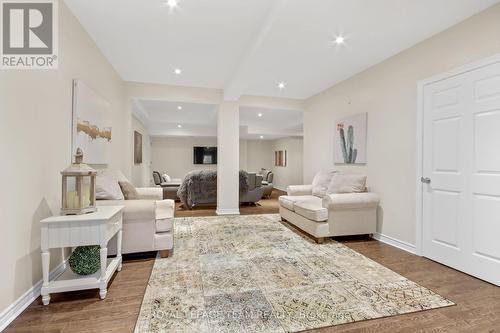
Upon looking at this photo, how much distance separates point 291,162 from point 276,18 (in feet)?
26.2

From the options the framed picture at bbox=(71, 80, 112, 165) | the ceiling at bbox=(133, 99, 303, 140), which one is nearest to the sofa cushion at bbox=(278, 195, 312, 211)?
the ceiling at bbox=(133, 99, 303, 140)

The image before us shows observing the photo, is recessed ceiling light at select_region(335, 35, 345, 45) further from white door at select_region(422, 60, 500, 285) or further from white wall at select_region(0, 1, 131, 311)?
white wall at select_region(0, 1, 131, 311)

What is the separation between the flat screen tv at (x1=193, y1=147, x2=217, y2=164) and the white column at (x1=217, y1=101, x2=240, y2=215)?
539 centimetres

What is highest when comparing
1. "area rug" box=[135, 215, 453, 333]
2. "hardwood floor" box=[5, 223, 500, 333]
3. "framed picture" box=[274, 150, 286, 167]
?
"framed picture" box=[274, 150, 286, 167]

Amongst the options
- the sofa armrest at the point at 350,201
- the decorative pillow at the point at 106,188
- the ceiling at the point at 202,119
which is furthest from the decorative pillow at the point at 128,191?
the ceiling at the point at 202,119

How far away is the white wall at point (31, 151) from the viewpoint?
5.27 ft

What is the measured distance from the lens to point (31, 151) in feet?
6.03

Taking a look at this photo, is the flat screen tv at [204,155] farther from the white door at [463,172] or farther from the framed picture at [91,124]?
the white door at [463,172]

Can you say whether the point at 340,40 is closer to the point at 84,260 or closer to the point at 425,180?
the point at 425,180

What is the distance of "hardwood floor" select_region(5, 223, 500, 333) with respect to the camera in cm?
159

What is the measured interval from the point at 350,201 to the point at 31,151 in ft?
11.3

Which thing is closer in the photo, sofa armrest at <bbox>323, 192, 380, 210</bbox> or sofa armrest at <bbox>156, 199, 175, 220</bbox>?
sofa armrest at <bbox>156, 199, 175, 220</bbox>

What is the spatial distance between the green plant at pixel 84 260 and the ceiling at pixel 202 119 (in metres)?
4.47

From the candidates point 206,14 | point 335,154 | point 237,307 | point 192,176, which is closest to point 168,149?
point 192,176
